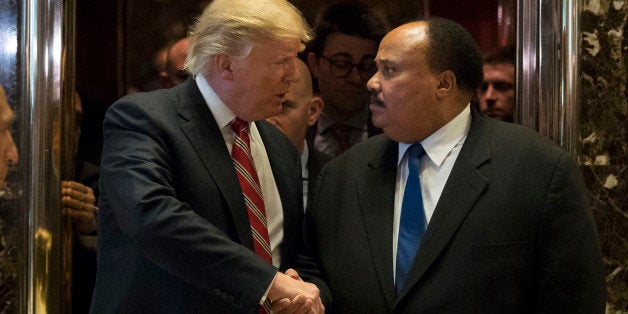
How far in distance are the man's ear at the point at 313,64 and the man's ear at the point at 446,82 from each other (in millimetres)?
820

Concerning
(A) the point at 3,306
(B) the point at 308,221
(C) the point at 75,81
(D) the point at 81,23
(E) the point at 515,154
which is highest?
(D) the point at 81,23

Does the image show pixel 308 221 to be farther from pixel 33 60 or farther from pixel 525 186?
pixel 33 60

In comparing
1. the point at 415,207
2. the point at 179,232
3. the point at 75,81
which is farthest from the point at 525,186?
the point at 75,81

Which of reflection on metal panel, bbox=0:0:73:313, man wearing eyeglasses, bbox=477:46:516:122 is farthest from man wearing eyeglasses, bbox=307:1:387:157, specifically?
reflection on metal panel, bbox=0:0:73:313

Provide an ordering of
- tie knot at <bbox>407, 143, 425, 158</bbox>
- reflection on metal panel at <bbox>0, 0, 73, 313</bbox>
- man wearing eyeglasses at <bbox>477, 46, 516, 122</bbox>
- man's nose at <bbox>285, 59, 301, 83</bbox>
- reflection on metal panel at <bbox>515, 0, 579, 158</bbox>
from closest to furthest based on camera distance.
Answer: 1. man's nose at <bbox>285, 59, 301, 83</bbox>
2. tie knot at <bbox>407, 143, 425, 158</bbox>
3. reflection on metal panel at <bbox>0, 0, 73, 313</bbox>
4. reflection on metal panel at <bbox>515, 0, 579, 158</bbox>
5. man wearing eyeglasses at <bbox>477, 46, 516, 122</bbox>

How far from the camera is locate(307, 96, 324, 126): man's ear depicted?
3479 millimetres

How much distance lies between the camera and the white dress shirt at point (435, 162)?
2.65 metres

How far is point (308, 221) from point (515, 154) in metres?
0.69

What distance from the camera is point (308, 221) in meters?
2.83

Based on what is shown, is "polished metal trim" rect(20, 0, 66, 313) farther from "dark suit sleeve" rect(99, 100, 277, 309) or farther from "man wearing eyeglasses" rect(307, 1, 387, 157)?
"man wearing eyeglasses" rect(307, 1, 387, 157)

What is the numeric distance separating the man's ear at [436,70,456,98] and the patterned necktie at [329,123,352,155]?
31.2 inches

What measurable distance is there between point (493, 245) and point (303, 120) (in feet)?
3.75

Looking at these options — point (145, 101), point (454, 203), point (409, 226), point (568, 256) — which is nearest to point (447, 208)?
point (454, 203)

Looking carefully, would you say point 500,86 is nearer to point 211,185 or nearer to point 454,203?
point 454,203
